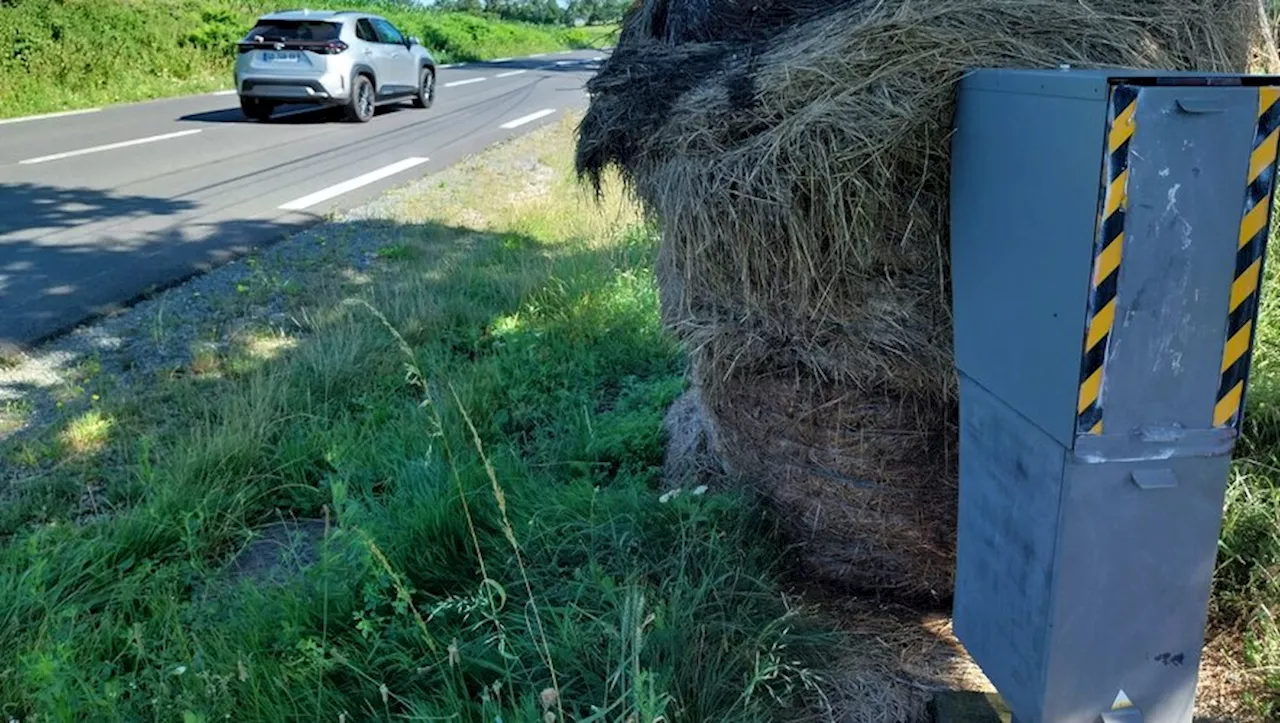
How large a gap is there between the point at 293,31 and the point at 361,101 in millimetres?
1436

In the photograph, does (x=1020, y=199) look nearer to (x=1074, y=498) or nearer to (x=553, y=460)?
(x=1074, y=498)

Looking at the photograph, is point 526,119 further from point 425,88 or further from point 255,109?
point 255,109

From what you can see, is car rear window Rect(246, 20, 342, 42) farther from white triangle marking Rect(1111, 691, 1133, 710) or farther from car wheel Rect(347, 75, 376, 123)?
Result: white triangle marking Rect(1111, 691, 1133, 710)

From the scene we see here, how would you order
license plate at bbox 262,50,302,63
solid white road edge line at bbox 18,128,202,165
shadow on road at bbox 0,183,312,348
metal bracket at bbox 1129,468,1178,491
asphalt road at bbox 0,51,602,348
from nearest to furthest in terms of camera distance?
metal bracket at bbox 1129,468,1178,491, shadow on road at bbox 0,183,312,348, asphalt road at bbox 0,51,602,348, solid white road edge line at bbox 18,128,202,165, license plate at bbox 262,50,302,63

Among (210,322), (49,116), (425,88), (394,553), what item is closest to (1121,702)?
(394,553)

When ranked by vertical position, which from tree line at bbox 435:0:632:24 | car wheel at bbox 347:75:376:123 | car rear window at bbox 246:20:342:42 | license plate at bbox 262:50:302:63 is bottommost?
car wheel at bbox 347:75:376:123

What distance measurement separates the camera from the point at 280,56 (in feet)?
48.4

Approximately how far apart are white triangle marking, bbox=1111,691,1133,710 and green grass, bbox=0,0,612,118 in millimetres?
12769

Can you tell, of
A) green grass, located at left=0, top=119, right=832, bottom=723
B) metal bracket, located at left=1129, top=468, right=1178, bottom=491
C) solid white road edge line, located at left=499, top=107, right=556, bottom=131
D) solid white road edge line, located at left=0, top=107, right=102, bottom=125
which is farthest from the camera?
solid white road edge line, located at left=499, top=107, right=556, bottom=131

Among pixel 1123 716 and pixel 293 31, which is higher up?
pixel 293 31

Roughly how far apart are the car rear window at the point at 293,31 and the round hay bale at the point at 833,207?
12.8 metres

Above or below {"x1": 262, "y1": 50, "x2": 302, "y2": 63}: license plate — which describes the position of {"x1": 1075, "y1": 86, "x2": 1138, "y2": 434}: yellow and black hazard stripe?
below

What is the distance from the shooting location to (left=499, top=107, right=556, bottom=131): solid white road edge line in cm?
1625

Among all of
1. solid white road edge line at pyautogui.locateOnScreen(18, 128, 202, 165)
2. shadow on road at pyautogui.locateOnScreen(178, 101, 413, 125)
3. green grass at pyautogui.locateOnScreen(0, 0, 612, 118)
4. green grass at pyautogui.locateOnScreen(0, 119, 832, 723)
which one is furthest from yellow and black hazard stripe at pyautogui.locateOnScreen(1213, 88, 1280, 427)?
shadow on road at pyautogui.locateOnScreen(178, 101, 413, 125)
